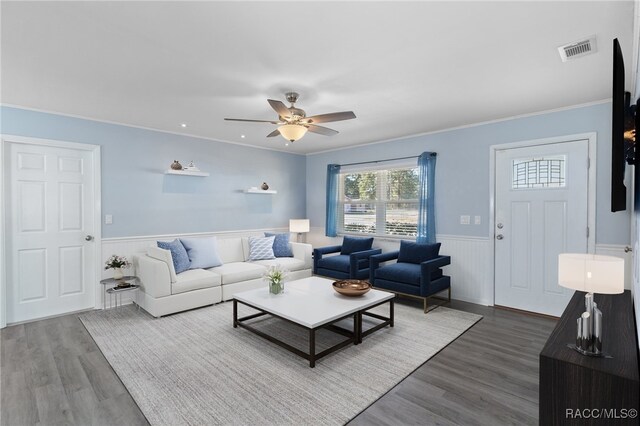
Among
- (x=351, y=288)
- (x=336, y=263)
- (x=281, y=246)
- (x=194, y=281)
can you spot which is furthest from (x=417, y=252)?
(x=194, y=281)

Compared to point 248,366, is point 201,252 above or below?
above

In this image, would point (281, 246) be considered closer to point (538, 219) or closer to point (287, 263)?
point (287, 263)

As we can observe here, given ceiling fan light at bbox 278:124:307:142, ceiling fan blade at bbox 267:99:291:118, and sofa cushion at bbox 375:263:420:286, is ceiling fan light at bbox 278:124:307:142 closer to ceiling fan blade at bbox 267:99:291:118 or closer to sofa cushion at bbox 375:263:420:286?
ceiling fan blade at bbox 267:99:291:118

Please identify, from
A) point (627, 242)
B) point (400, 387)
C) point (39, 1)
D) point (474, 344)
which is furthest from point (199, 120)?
point (627, 242)

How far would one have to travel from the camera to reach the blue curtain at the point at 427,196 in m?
4.83

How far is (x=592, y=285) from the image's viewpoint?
1598 millimetres

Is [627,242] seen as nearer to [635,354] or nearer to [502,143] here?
[502,143]

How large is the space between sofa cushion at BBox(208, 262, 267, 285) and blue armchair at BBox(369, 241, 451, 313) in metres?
1.72

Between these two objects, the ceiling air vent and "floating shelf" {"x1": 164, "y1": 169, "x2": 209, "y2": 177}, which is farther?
"floating shelf" {"x1": 164, "y1": 169, "x2": 209, "y2": 177}

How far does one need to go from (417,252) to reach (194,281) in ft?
10.1

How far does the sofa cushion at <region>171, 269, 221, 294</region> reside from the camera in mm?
3916

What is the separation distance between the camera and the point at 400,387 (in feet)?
7.72

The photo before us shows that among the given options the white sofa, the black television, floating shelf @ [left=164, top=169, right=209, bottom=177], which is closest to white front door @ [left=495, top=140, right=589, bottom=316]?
the black television

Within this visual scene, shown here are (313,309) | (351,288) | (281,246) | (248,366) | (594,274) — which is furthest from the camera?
Result: (281,246)
